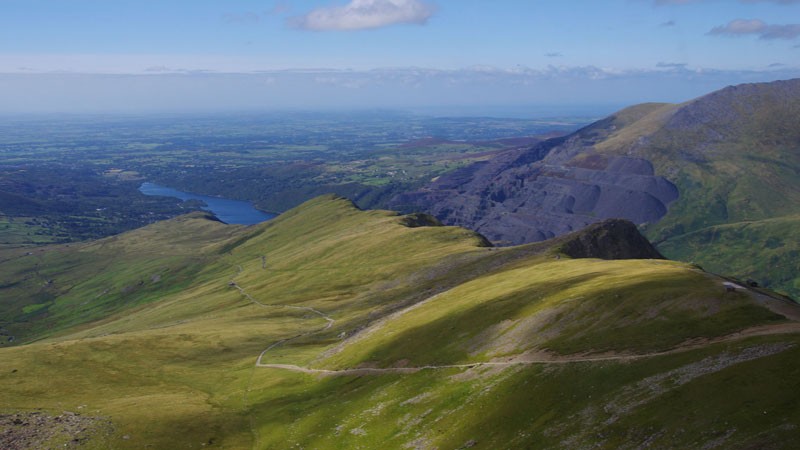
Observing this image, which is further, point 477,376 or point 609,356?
point 477,376

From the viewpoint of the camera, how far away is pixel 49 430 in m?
88.3

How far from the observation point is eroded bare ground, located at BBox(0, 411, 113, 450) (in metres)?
83.1

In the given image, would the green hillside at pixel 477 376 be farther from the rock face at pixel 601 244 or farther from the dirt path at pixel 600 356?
the rock face at pixel 601 244

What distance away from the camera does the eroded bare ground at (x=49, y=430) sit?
8306 cm

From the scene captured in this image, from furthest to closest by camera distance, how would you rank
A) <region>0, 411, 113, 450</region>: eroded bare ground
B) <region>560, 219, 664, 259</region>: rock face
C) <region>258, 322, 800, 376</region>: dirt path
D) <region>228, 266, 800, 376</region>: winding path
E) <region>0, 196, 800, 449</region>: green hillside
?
1. <region>560, 219, 664, 259</region>: rock face
2. <region>0, 411, 113, 450</region>: eroded bare ground
3. <region>228, 266, 800, 376</region>: winding path
4. <region>258, 322, 800, 376</region>: dirt path
5. <region>0, 196, 800, 449</region>: green hillside

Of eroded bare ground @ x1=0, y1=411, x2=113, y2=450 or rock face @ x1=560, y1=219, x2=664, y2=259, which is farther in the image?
rock face @ x1=560, y1=219, x2=664, y2=259

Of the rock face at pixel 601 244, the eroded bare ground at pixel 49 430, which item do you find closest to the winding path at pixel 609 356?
the eroded bare ground at pixel 49 430

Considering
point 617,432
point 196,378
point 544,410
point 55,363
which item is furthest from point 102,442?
point 617,432

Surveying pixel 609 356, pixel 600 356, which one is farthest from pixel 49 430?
pixel 609 356

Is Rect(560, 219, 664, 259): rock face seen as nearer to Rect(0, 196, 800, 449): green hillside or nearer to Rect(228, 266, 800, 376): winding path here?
Rect(0, 196, 800, 449): green hillside

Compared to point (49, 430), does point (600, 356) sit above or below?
above

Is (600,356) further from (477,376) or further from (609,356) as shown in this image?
(477,376)

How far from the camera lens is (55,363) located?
128 meters

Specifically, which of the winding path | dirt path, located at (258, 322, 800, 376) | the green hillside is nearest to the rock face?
the green hillside
